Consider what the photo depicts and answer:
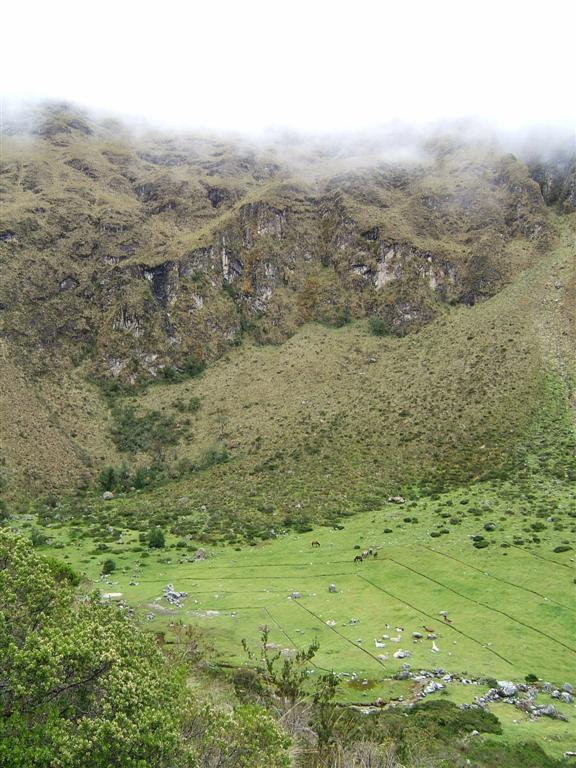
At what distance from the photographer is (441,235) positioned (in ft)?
443

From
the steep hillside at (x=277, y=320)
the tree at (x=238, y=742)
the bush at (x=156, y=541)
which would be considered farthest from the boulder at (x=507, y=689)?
the steep hillside at (x=277, y=320)

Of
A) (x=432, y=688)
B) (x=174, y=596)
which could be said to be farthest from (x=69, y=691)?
(x=174, y=596)

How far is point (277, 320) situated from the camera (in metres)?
128

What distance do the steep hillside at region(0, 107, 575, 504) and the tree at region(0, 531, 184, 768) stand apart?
47.7 metres

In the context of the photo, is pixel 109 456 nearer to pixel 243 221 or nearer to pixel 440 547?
pixel 440 547

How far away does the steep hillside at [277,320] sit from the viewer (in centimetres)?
7600

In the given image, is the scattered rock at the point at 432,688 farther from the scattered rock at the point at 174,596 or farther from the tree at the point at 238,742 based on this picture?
Result: the scattered rock at the point at 174,596

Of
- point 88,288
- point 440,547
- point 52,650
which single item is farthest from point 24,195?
point 52,650

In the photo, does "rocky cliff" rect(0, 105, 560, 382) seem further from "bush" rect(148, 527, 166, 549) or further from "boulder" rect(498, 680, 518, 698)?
"boulder" rect(498, 680, 518, 698)

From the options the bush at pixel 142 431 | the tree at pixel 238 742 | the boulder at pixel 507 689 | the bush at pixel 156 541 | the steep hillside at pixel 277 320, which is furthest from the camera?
the bush at pixel 142 431

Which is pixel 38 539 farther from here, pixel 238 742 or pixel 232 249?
pixel 232 249

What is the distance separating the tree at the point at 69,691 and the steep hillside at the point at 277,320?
A: 47.7 m

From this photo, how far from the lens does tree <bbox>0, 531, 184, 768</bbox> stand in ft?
35.4

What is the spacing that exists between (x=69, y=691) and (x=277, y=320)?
386ft
